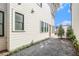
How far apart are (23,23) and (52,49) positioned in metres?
0.67

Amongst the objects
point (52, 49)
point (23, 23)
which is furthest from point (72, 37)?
point (23, 23)

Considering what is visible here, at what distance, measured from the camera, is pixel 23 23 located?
7.48 feet

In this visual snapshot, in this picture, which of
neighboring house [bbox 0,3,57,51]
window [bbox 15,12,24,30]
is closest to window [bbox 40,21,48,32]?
neighboring house [bbox 0,3,57,51]

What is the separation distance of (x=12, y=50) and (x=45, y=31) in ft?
2.19

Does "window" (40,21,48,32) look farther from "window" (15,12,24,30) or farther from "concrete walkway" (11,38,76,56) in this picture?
"window" (15,12,24,30)

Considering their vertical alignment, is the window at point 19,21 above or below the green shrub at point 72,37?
above

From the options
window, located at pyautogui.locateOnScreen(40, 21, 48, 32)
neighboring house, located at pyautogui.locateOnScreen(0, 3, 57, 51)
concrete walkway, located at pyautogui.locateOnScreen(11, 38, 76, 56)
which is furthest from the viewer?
window, located at pyautogui.locateOnScreen(40, 21, 48, 32)

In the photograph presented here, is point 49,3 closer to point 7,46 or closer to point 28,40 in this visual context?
point 28,40

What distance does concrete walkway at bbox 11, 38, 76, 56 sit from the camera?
2297 millimetres

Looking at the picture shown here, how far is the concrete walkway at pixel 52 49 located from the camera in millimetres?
2297

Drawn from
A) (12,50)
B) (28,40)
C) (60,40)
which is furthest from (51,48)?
(12,50)

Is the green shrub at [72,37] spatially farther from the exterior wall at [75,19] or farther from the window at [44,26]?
the window at [44,26]

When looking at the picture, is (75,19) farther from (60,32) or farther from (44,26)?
(44,26)

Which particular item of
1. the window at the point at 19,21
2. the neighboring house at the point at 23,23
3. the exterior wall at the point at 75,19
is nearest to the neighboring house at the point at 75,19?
the exterior wall at the point at 75,19
